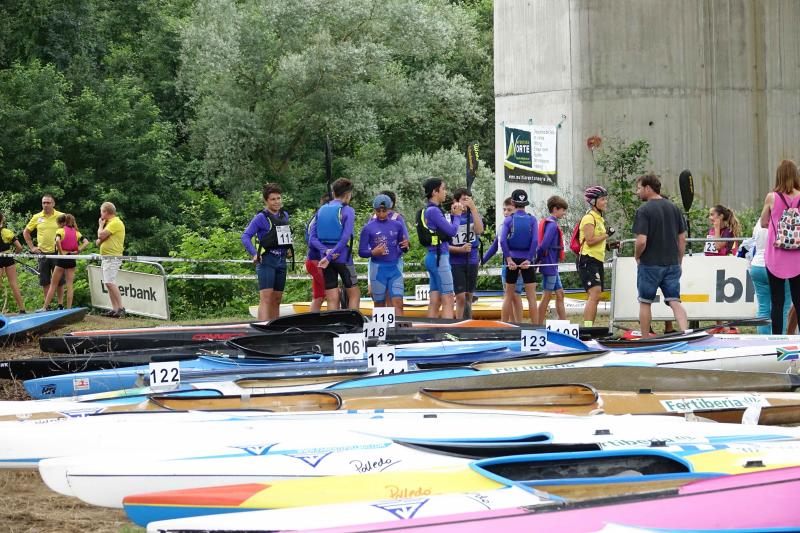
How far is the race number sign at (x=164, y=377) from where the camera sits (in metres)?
6.48

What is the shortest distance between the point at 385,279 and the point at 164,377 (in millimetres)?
4679

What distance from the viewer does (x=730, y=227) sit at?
479 inches

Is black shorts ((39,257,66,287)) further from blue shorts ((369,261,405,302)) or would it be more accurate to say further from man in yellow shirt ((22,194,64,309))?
blue shorts ((369,261,405,302))

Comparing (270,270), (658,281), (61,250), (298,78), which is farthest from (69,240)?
(298,78)

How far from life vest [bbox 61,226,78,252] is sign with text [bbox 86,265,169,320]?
1.93 ft

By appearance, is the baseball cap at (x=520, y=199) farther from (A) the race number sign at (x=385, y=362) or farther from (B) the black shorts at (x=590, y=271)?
(A) the race number sign at (x=385, y=362)

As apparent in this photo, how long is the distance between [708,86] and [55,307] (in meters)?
11.5

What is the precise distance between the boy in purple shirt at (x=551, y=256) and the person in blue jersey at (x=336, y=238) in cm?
203

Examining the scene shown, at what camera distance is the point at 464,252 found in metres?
11.4

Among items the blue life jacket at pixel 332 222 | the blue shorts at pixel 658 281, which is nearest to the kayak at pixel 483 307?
the blue life jacket at pixel 332 222

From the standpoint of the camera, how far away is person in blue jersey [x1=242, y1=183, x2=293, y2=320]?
10.7 meters

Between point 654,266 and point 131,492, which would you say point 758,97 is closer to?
point 654,266

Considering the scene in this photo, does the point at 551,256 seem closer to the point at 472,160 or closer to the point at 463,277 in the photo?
the point at 463,277

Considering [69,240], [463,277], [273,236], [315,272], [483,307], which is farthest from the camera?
[69,240]
